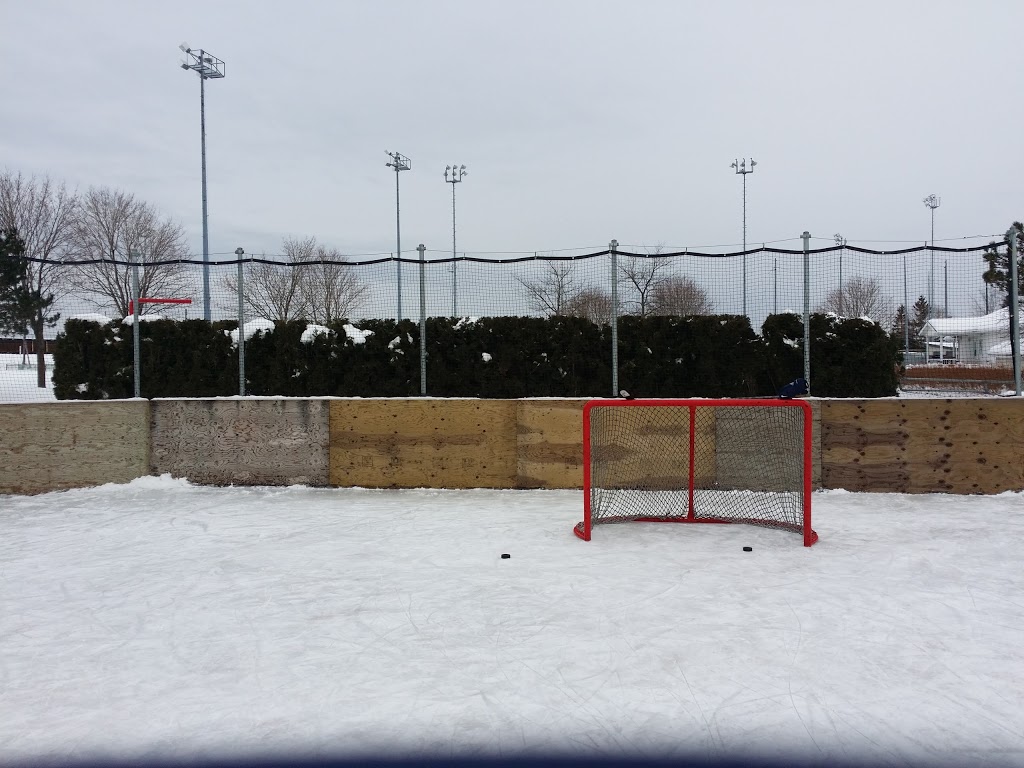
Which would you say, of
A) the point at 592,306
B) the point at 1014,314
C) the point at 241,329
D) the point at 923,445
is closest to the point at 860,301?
the point at 1014,314

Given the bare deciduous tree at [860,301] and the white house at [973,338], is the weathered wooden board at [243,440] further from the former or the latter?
the white house at [973,338]

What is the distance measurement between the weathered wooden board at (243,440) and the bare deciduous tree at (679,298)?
421 cm

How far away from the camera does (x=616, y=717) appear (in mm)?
2848

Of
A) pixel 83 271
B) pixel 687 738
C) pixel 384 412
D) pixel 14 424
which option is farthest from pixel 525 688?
pixel 83 271

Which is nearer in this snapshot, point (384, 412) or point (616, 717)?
point (616, 717)

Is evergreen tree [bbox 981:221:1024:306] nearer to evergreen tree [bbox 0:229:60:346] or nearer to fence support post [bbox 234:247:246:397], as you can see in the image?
fence support post [bbox 234:247:246:397]

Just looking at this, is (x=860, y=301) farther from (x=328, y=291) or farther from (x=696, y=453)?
(x=328, y=291)

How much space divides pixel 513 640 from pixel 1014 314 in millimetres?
6816

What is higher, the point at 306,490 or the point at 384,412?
the point at 384,412

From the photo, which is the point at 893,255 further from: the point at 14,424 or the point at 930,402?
the point at 14,424

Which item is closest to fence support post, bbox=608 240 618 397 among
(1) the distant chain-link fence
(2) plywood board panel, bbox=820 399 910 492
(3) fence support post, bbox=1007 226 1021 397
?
(1) the distant chain-link fence

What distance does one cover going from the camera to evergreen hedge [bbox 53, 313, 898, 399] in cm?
845

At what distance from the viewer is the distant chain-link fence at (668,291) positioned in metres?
7.37

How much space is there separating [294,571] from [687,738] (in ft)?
10.4
